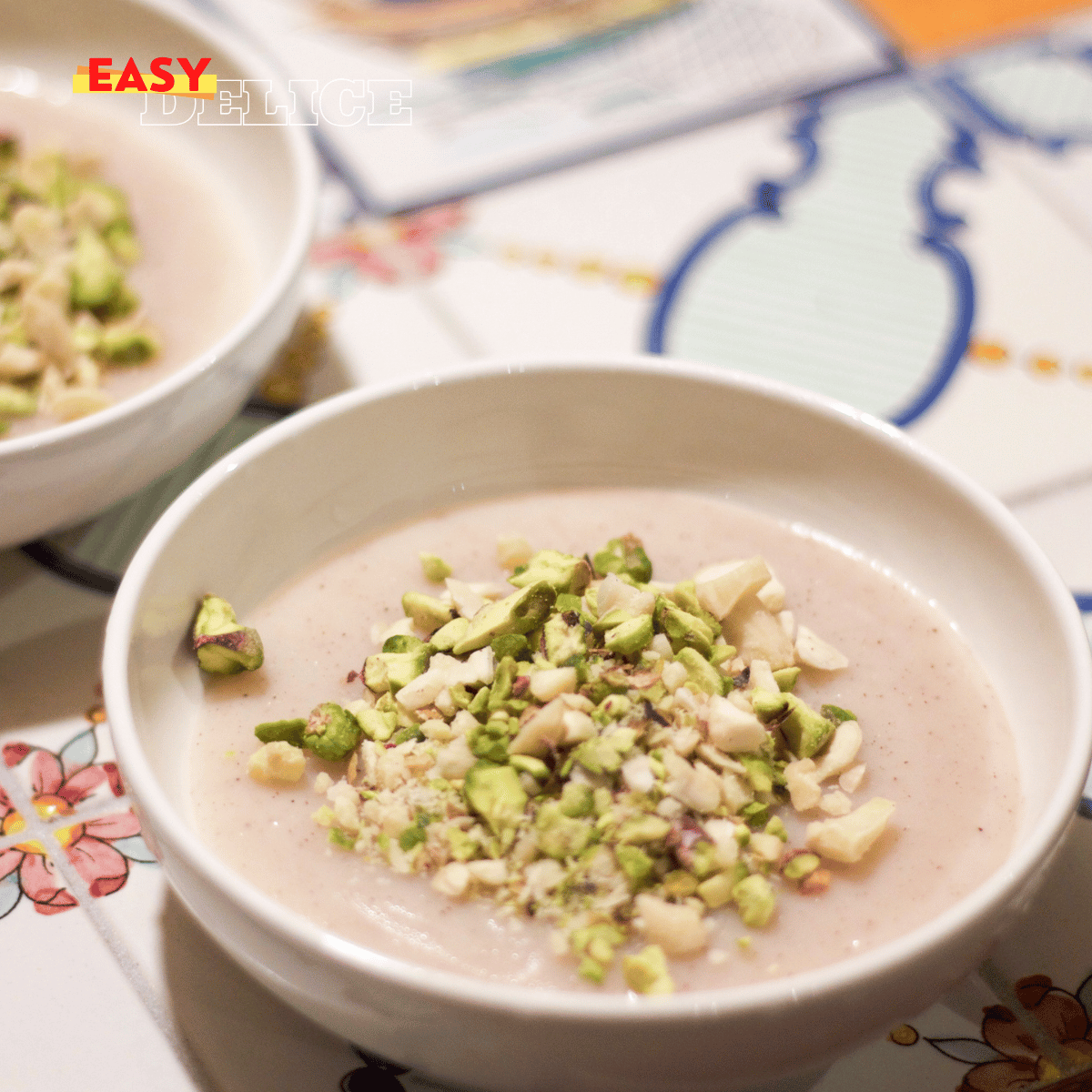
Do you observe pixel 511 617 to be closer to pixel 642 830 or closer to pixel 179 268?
pixel 642 830

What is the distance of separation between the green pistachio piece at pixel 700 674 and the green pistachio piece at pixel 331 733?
184 millimetres

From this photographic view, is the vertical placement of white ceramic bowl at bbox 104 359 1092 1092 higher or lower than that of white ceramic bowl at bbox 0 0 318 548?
lower

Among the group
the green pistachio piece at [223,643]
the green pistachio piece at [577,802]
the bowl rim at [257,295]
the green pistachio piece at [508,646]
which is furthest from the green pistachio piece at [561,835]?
the bowl rim at [257,295]

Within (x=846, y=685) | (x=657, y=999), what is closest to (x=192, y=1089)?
(x=657, y=999)

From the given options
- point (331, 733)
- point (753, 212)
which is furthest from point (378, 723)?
point (753, 212)

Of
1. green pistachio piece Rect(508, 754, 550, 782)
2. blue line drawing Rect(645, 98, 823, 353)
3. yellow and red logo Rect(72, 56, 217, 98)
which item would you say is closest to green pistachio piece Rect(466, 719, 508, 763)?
green pistachio piece Rect(508, 754, 550, 782)

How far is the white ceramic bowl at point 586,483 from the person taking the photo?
488mm

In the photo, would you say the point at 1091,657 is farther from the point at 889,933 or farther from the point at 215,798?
the point at 215,798

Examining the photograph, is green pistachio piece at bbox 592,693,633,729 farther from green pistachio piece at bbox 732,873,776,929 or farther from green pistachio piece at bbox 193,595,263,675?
green pistachio piece at bbox 193,595,263,675

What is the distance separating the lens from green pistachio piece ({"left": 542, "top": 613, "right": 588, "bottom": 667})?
0.66 metres

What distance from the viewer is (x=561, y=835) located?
0.59m

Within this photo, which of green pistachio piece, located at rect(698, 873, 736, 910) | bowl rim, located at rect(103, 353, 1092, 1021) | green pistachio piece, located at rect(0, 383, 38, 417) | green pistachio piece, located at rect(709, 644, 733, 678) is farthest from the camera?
green pistachio piece, located at rect(0, 383, 38, 417)

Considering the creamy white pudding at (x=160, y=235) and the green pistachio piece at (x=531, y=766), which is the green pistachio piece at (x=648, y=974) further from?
the creamy white pudding at (x=160, y=235)

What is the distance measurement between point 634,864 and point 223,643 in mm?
271
